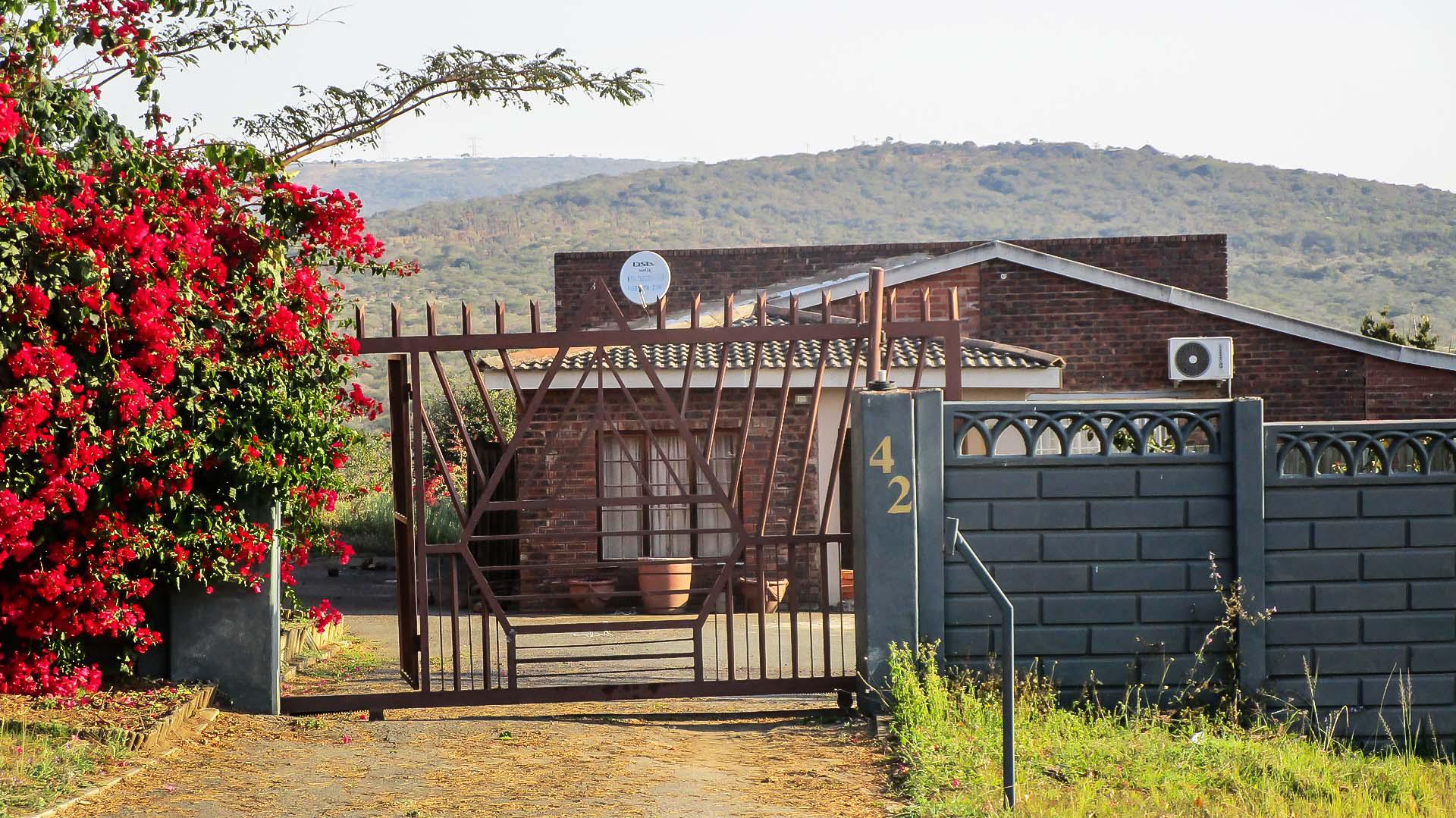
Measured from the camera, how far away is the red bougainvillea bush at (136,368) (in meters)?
6.46

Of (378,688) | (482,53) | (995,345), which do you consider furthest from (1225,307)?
(378,688)

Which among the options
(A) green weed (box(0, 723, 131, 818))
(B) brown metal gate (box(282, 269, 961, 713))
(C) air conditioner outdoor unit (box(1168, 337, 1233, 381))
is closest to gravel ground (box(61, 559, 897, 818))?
(A) green weed (box(0, 723, 131, 818))

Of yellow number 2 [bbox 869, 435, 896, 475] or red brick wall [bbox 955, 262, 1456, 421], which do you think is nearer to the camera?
yellow number 2 [bbox 869, 435, 896, 475]

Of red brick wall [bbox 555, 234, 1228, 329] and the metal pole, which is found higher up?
red brick wall [bbox 555, 234, 1228, 329]

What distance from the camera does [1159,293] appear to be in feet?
58.5

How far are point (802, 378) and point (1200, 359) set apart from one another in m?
5.81

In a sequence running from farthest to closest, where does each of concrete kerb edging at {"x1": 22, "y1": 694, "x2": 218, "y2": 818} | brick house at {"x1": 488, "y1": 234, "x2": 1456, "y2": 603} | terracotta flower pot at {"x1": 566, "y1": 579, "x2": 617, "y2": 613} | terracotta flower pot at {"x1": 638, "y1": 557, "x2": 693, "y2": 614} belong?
brick house at {"x1": 488, "y1": 234, "x2": 1456, "y2": 603} → terracotta flower pot at {"x1": 566, "y1": 579, "x2": 617, "y2": 613} → terracotta flower pot at {"x1": 638, "y1": 557, "x2": 693, "y2": 614} → concrete kerb edging at {"x1": 22, "y1": 694, "x2": 218, "y2": 818}

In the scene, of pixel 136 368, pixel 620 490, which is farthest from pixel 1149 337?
pixel 136 368

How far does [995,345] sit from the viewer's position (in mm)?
16172

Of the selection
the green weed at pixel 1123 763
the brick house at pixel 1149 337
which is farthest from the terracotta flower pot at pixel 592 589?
the green weed at pixel 1123 763

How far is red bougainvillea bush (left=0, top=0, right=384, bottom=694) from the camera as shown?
646 centimetres

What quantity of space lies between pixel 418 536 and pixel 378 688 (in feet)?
6.91

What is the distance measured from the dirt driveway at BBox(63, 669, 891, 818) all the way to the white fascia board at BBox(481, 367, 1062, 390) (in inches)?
280

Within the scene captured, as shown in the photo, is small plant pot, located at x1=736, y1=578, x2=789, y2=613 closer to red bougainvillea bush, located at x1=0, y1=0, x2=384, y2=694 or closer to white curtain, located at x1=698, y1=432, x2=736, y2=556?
white curtain, located at x1=698, y1=432, x2=736, y2=556
